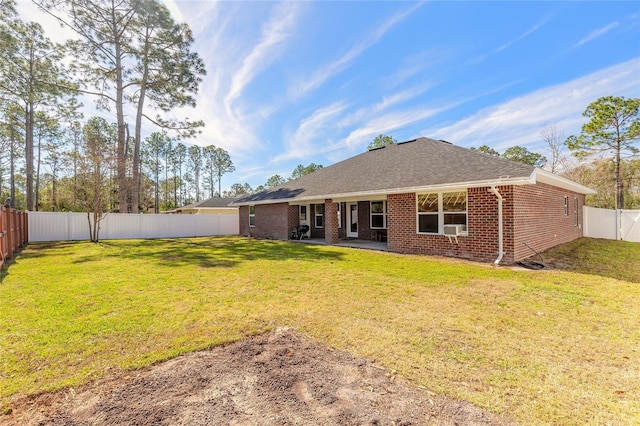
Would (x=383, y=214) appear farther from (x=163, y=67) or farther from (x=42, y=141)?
(x=42, y=141)

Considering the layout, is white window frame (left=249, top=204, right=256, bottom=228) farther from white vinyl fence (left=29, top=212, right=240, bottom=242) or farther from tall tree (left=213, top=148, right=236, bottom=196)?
tall tree (left=213, top=148, right=236, bottom=196)

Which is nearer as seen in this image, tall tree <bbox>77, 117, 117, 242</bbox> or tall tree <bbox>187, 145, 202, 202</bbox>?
tall tree <bbox>77, 117, 117, 242</bbox>

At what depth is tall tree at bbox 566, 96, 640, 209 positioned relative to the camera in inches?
771

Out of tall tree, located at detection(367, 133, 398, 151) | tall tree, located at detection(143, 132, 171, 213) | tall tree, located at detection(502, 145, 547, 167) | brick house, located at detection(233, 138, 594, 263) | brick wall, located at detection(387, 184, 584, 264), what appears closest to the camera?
brick wall, located at detection(387, 184, 584, 264)

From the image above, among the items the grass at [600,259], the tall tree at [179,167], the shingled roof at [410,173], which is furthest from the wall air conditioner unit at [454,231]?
the tall tree at [179,167]

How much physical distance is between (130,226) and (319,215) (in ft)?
43.2

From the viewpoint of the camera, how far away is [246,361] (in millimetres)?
3053

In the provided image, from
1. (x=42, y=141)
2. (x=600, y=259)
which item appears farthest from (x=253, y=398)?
(x=42, y=141)

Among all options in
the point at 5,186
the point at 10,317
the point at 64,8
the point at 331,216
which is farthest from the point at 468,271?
the point at 5,186

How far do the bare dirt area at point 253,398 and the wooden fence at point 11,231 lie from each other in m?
8.86

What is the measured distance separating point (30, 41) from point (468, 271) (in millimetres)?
29290

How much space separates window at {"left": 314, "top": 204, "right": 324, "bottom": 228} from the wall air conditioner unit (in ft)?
27.2

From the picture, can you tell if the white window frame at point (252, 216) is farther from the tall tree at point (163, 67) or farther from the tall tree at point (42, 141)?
the tall tree at point (42, 141)

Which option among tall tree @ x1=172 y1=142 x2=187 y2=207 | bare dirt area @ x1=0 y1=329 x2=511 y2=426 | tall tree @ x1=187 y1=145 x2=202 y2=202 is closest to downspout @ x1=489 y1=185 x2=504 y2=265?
bare dirt area @ x1=0 y1=329 x2=511 y2=426
